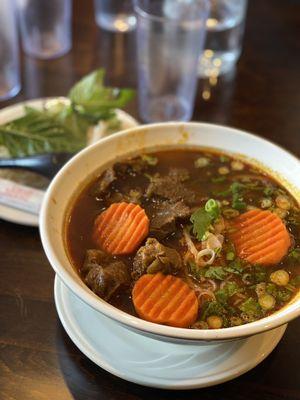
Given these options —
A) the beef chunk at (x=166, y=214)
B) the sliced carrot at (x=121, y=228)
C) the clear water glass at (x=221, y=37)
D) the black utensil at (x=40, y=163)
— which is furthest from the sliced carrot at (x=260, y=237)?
the clear water glass at (x=221, y=37)

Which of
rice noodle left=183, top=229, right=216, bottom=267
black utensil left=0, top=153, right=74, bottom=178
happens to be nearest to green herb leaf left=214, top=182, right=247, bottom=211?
rice noodle left=183, top=229, right=216, bottom=267

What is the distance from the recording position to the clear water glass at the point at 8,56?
250cm

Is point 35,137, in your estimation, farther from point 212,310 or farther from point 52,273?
point 212,310

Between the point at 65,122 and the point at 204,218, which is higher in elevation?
the point at 204,218

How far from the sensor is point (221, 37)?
277 cm

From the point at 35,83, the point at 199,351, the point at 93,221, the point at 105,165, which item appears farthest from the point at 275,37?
the point at 199,351

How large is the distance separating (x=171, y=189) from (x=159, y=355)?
0.52 meters

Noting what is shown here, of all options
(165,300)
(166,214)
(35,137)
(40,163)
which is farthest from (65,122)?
(165,300)

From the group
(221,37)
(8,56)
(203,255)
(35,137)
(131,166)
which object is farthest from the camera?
(221,37)

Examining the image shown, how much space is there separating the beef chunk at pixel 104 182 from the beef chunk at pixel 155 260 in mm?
301

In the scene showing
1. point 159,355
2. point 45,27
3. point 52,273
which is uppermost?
point 45,27

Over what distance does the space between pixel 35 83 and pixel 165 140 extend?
1.14 meters

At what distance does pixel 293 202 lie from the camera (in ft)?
5.37

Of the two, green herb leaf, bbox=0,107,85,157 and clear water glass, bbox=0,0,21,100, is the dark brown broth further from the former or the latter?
clear water glass, bbox=0,0,21,100
